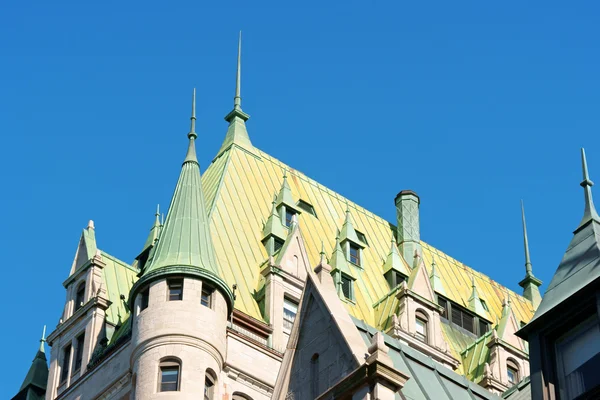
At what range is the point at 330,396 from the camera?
3095cm

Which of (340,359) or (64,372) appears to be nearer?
(340,359)

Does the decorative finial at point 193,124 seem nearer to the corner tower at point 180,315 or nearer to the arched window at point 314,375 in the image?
the corner tower at point 180,315

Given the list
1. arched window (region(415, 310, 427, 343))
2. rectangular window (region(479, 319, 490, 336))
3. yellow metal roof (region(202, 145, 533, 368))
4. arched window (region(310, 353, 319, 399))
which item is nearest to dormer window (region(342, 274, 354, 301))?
yellow metal roof (region(202, 145, 533, 368))

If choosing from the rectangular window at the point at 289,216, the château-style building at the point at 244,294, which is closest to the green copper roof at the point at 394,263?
the château-style building at the point at 244,294

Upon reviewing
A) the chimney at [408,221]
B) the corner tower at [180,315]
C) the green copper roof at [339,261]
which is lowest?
→ the corner tower at [180,315]

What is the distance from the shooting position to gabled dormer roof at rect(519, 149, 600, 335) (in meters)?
29.9

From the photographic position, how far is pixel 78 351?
62.1 m

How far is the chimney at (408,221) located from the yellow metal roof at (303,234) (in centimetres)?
66

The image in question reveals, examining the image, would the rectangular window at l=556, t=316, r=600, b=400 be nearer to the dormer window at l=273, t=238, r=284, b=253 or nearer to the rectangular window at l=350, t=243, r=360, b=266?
the dormer window at l=273, t=238, r=284, b=253

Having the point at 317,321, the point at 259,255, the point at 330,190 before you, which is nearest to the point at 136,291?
the point at 259,255

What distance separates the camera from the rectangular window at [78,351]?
6169cm

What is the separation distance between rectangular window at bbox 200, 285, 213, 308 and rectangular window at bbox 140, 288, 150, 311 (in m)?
1.81

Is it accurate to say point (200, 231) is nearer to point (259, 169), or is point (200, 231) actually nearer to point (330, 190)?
point (259, 169)

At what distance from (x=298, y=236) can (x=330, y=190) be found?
11915 millimetres
